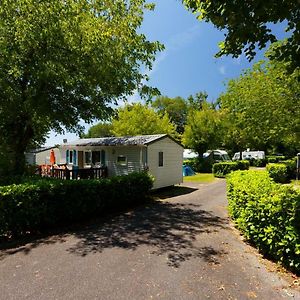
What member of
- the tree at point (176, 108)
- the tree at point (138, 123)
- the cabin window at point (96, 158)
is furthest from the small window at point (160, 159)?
the tree at point (176, 108)

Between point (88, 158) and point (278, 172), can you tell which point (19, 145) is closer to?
point (88, 158)

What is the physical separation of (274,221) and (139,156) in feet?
35.8

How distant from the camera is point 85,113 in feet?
37.6

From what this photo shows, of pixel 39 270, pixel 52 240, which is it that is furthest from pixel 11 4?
pixel 39 270

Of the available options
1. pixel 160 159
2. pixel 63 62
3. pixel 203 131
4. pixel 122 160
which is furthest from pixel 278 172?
pixel 63 62

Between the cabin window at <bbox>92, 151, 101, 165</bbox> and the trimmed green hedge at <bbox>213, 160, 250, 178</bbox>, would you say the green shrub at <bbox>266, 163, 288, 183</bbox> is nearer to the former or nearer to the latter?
the trimmed green hedge at <bbox>213, 160, 250, 178</bbox>

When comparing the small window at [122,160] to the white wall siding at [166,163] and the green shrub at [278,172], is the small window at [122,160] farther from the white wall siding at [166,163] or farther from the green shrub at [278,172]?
the green shrub at [278,172]

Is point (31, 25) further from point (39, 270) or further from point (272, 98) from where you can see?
point (272, 98)

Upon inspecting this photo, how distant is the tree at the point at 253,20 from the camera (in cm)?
482

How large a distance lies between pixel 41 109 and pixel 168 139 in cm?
939

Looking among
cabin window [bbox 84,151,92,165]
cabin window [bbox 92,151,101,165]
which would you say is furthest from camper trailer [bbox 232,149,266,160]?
cabin window [bbox 92,151,101,165]

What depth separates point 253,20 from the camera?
5020 mm

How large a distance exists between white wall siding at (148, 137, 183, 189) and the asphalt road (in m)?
7.28

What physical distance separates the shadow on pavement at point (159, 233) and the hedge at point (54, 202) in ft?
2.74
